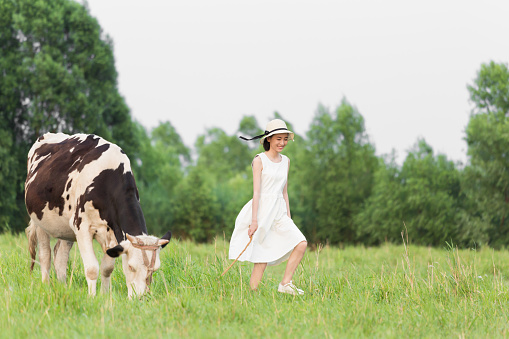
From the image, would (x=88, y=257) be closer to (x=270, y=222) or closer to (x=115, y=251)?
(x=115, y=251)

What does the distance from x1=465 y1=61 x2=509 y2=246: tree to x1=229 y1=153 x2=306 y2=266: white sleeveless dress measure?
28854 mm

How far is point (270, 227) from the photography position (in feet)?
21.8

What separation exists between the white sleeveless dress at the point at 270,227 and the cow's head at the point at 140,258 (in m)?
1.05

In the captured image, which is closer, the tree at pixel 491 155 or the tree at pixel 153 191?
the tree at pixel 491 155

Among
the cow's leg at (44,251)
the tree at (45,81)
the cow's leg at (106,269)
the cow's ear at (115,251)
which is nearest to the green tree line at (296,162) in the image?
the tree at (45,81)

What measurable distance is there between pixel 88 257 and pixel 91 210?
0.59 m

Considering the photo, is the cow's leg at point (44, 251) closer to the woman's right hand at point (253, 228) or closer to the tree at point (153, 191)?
the woman's right hand at point (253, 228)

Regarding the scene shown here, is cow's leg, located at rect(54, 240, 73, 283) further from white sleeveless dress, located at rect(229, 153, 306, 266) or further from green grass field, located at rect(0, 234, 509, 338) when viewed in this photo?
white sleeveless dress, located at rect(229, 153, 306, 266)

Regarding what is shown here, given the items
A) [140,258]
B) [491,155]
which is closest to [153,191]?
[491,155]

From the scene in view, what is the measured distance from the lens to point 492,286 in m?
6.98

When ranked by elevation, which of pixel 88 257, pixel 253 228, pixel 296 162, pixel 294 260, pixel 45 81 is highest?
pixel 45 81

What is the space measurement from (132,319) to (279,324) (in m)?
1.41

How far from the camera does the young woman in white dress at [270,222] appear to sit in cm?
653

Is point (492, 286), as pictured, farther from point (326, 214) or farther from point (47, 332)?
point (326, 214)
